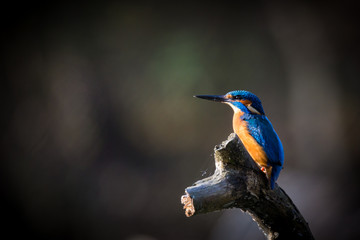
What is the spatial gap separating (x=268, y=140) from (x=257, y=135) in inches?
1.7

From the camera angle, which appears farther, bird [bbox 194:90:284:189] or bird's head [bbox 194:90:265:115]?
bird's head [bbox 194:90:265:115]

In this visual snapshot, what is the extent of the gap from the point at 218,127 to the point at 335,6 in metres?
1.60

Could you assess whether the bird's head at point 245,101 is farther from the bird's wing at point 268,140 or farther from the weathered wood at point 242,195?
the weathered wood at point 242,195

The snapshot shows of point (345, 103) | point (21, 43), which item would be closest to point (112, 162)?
point (21, 43)

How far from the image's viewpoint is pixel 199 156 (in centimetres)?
327

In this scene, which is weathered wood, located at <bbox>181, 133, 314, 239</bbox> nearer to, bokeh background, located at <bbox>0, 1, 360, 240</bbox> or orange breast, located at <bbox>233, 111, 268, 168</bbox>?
orange breast, located at <bbox>233, 111, 268, 168</bbox>

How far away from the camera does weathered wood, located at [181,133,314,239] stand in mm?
728

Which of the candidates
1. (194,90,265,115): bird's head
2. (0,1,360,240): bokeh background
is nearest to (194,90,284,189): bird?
(194,90,265,115): bird's head

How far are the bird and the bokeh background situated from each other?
5.91 feet


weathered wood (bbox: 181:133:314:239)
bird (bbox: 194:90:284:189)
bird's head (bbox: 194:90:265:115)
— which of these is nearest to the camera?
weathered wood (bbox: 181:133:314:239)

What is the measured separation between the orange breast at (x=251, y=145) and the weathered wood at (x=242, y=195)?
118 mm

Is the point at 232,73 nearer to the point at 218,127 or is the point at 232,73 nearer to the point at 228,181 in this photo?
the point at 218,127

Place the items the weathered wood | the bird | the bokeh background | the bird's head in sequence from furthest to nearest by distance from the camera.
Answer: the bokeh background
the bird's head
the bird
the weathered wood

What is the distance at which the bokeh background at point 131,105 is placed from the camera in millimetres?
3068
